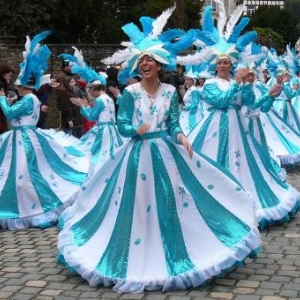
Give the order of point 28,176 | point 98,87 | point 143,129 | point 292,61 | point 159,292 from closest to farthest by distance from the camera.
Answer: point 159,292
point 143,129
point 28,176
point 98,87
point 292,61

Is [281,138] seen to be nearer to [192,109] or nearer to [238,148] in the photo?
[192,109]

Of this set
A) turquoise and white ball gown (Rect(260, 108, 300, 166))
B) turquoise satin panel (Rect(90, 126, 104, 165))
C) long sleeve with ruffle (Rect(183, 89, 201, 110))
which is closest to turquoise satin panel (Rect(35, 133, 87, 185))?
turquoise satin panel (Rect(90, 126, 104, 165))

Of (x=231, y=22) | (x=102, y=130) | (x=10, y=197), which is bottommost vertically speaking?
(x=10, y=197)

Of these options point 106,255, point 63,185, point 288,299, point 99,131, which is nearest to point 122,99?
point 106,255

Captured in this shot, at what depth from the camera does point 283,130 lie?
10414 mm

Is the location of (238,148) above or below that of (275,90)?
below

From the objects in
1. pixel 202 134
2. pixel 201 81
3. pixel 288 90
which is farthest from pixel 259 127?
pixel 201 81

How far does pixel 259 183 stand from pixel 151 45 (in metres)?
2.22

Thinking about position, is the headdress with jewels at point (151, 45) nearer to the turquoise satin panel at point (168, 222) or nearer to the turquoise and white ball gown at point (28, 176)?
the turquoise satin panel at point (168, 222)

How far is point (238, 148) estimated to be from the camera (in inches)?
257

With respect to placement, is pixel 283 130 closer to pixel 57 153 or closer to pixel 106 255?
pixel 57 153

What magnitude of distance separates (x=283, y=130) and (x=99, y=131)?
316cm

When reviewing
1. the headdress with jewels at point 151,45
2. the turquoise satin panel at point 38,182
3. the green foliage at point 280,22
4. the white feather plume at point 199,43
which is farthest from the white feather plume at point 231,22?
the green foliage at point 280,22

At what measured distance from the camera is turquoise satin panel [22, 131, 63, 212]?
278 inches
